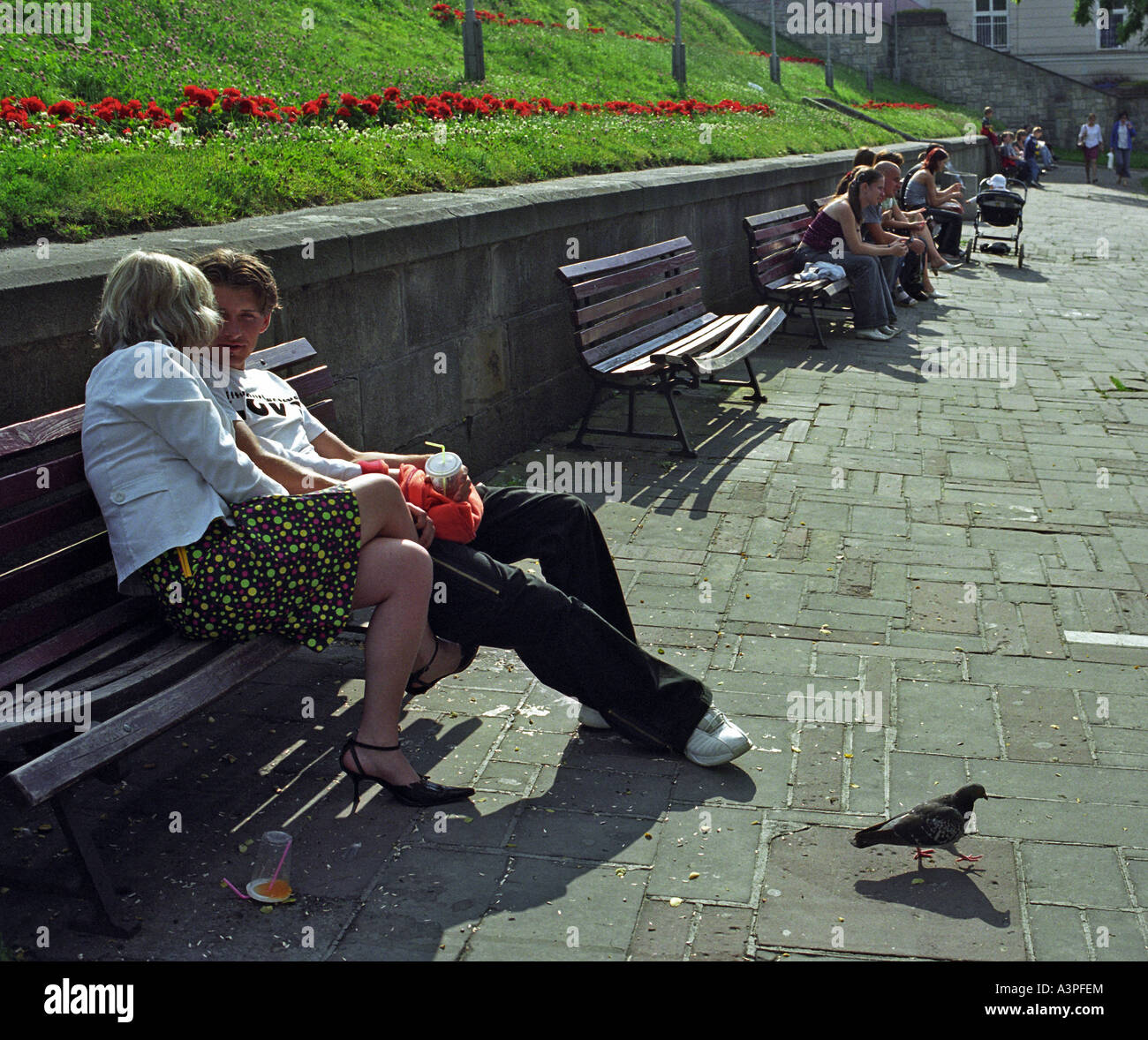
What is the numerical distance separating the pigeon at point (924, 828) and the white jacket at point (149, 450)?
5.99ft

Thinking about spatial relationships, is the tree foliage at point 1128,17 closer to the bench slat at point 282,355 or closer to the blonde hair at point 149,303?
the bench slat at point 282,355

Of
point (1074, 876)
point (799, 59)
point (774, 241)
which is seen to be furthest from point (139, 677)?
point (799, 59)

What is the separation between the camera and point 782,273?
10.4 m

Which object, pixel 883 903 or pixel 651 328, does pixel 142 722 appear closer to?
pixel 883 903

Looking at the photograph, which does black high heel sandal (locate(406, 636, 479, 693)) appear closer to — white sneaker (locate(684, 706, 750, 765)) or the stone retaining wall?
white sneaker (locate(684, 706, 750, 765))

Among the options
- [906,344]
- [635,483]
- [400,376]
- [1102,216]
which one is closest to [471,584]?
[400,376]

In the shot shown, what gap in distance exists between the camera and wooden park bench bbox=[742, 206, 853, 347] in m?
9.83

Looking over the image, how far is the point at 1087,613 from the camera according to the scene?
4.88 meters

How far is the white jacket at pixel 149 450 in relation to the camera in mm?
3170

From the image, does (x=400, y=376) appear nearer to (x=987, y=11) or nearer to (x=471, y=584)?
(x=471, y=584)

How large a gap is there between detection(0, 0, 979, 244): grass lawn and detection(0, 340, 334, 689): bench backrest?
127 cm

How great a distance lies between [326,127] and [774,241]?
388cm

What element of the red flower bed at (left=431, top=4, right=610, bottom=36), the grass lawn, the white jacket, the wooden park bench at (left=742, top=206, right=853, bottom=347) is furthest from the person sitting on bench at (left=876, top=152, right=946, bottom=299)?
the white jacket

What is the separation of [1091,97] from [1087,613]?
144ft
